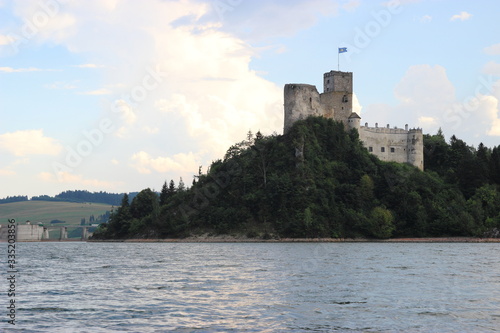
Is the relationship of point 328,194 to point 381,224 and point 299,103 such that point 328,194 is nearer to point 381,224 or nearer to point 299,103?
point 381,224

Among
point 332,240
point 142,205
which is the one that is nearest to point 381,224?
point 332,240

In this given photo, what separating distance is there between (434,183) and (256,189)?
36.8 metres

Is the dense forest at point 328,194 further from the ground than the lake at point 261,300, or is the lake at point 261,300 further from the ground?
the dense forest at point 328,194

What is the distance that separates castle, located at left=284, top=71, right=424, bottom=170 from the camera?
133 m

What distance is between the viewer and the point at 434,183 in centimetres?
12725

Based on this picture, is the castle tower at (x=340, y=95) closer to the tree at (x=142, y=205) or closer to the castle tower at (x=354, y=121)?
the castle tower at (x=354, y=121)

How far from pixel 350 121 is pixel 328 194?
18.9 metres

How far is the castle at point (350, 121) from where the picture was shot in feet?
436

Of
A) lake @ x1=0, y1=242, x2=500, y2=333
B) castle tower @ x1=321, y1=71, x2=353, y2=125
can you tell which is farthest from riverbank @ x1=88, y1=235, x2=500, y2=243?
lake @ x1=0, y1=242, x2=500, y2=333

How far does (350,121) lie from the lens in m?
134

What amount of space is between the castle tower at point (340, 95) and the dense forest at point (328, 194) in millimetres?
3602

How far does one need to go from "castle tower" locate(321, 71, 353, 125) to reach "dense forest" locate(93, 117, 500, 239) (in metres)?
Answer: 3.60

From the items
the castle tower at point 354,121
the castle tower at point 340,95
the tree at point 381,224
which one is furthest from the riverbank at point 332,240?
the castle tower at point 340,95

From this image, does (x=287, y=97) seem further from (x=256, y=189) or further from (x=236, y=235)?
(x=236, y=235)
